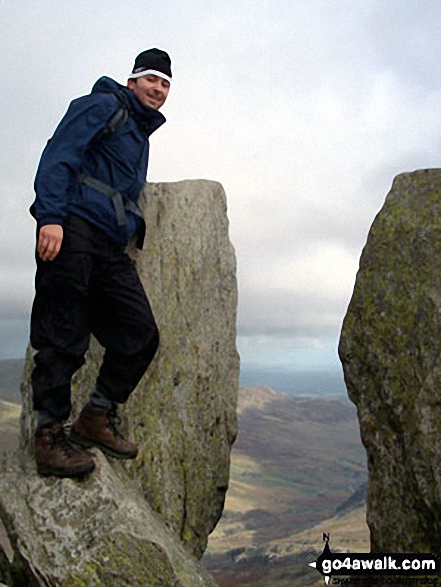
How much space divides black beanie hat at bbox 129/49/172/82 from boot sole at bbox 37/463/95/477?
7.04 metres

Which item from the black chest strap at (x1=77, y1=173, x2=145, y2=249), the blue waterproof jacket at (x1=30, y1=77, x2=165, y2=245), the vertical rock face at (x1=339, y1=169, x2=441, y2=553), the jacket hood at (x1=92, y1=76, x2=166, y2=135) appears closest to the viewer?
the blue waterproof jacket at (x1=30, y1=77, x2=165, y2=245)

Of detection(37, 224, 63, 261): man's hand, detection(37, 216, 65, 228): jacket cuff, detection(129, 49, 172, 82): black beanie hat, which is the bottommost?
detection(37, 224, 63, 261): man's hand

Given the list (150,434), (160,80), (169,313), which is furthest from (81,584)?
(160,80)

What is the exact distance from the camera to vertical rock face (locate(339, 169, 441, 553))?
1182 centimetres

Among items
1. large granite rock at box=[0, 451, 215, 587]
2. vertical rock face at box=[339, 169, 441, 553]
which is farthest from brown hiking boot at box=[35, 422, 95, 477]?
vertical rock face at box=[339, 169, 441, 553]

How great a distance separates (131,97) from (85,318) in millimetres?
4048

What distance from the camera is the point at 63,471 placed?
10.1m

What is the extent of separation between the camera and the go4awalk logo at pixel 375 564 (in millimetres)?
11594

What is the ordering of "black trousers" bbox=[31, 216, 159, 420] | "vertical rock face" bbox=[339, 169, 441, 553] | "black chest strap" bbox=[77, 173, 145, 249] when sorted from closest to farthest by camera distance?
1. "black trousers" bbox=[31, 216, 159, 420]
2. "black chest strap" bbox=[77, 173, 145, 249]
3. "vertical rock face" bbox=[339, 169, 441, 553]

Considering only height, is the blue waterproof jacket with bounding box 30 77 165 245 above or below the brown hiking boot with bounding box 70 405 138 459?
above

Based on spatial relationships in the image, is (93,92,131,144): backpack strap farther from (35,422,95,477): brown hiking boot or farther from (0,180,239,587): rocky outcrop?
(35,422,95,477): brown hiking boot

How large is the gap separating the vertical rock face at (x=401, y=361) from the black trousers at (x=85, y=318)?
194 inches

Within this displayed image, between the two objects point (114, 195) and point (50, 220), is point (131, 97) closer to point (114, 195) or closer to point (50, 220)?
point (114, 195)

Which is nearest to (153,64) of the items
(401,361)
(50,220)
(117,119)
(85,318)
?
(117,119)
